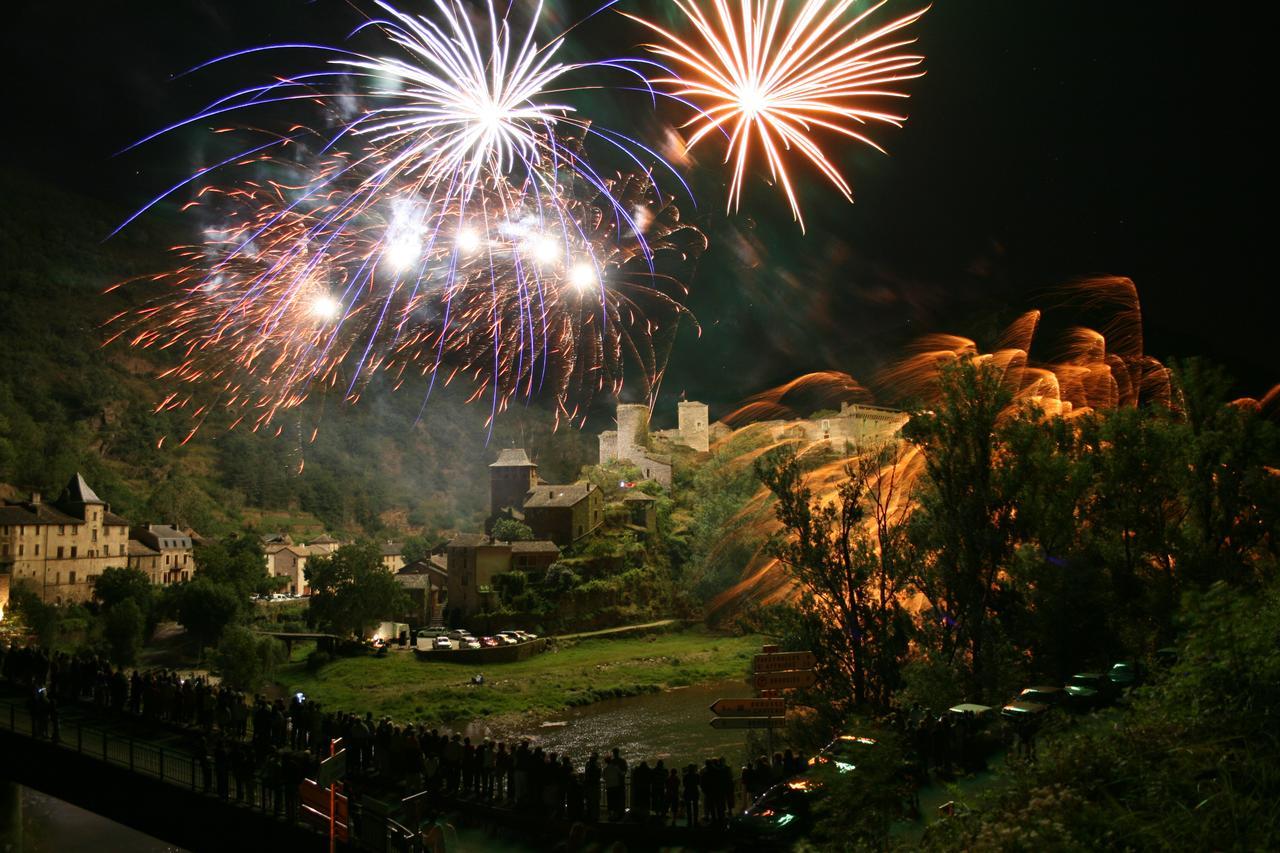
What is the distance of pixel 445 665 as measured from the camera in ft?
153

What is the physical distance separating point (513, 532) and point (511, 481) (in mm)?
11247

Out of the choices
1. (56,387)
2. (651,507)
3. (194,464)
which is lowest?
(651,507)

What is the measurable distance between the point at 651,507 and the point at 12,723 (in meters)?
55.4

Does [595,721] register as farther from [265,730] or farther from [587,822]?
[587,822]

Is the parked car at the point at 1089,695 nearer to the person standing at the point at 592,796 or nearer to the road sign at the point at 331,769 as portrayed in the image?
the person standing at the point at 592,796

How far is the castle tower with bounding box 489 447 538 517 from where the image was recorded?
249 ft

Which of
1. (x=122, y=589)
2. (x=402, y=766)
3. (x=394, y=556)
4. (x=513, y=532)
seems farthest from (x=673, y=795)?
(x=394, y=556)

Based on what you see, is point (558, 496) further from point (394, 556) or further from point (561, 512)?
point (394, 556)

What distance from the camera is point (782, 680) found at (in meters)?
14.4

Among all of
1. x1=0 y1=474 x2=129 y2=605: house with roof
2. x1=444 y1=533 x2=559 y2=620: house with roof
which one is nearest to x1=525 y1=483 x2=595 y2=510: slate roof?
x1=444 y1=533 x2=559 y2=620: house with roof

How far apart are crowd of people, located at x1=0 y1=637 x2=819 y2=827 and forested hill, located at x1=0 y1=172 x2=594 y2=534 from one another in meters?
70.0

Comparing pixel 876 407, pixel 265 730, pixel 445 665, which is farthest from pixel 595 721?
pixel 876 407

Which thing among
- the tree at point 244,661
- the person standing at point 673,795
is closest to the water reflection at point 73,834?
the tree at point 244,661

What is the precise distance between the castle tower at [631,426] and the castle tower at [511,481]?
10.7 m
